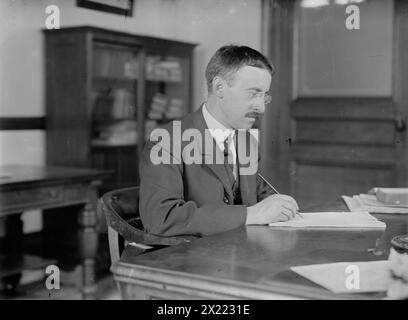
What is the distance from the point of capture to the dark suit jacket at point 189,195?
1.72m

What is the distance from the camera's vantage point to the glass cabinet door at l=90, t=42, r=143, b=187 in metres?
5.05

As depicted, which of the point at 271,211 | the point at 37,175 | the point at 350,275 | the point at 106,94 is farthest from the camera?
the point at 106,94

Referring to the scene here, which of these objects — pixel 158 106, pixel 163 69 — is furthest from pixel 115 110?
pixel 163 69

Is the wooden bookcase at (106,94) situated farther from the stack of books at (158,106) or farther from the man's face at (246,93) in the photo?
the man's face at (246,93)

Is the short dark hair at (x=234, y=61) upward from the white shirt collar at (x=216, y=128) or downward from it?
upward

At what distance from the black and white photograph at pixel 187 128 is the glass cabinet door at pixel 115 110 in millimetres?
15

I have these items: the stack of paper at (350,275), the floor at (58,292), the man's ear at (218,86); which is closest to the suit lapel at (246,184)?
the man's ear at (218,86)

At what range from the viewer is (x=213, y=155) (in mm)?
1992

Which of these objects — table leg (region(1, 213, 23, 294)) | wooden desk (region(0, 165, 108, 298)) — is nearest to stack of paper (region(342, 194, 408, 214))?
wooden desk (region(0, 165, 108, 298))

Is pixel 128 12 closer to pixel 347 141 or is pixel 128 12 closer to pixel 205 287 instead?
pixel 347 141

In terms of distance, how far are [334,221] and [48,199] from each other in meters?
2.37

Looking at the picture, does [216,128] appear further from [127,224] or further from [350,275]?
[350,275]

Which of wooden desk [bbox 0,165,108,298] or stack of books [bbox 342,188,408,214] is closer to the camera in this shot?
stack of books [bbox 342,188,408,214]

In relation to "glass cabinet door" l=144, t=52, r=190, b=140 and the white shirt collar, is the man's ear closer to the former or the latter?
the white shirt collar
